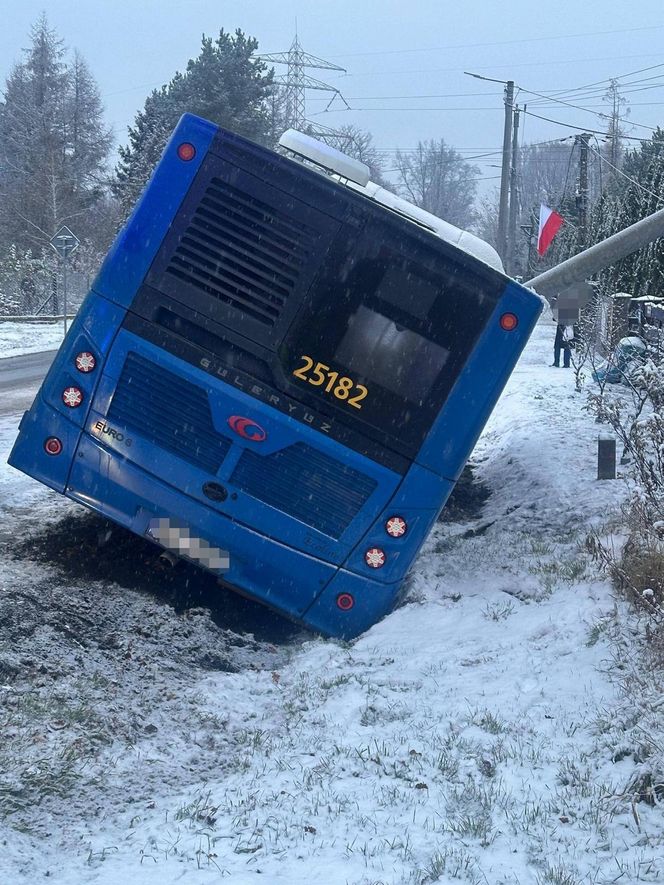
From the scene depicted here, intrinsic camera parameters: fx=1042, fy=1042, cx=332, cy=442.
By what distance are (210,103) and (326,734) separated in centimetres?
4770

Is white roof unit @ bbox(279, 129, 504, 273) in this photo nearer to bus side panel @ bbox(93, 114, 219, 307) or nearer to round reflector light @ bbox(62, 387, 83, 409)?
bus side panel @ bbox(93, 114, 219, 307)

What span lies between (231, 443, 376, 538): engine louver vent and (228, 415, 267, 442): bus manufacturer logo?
0.11 meters

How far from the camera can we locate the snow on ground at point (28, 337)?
29891 millimetres

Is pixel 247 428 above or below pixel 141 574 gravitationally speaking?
above

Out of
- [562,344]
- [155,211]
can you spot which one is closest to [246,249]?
[155,211]

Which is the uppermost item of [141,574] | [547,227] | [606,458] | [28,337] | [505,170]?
[505,170]

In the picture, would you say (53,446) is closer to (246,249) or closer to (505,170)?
(246,249)

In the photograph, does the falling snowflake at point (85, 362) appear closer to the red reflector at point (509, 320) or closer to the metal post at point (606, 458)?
the red reflector at point (509, 320)

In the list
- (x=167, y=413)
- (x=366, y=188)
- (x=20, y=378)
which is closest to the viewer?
(x=167, y=413)

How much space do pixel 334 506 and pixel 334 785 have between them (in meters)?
2.37

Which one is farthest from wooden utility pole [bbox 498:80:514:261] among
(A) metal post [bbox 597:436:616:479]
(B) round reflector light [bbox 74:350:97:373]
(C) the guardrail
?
(B) round reflector light [bbox 74:350:97:373]

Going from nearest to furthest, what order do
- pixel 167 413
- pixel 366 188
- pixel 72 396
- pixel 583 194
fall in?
pixel 167 413 → pixel 72 396 → pixel 366 188 → pixel 583 194

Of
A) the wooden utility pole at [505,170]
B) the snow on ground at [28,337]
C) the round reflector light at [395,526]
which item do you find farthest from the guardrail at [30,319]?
the round reflector light at [395,526]

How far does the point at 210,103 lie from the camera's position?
4925 centimetres
